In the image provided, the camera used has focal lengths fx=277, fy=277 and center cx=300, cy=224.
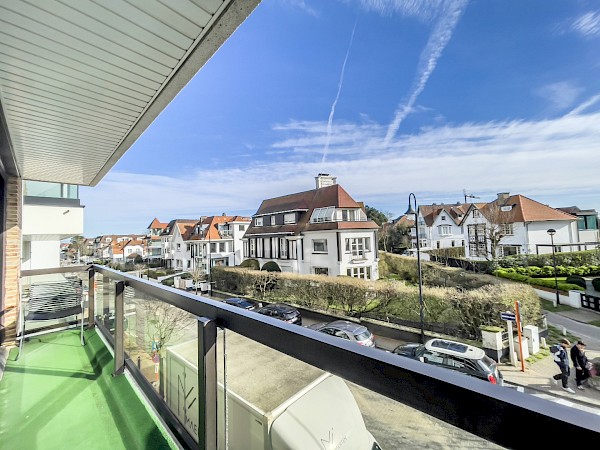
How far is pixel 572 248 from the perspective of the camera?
21.3 meters

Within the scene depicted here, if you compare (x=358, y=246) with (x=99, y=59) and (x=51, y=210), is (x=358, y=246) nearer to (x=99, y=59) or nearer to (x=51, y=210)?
(x=51, y=210)

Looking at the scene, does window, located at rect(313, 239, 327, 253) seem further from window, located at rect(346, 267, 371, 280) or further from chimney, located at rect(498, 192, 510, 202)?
chimney, located at rect(498, 192, 510, 202)

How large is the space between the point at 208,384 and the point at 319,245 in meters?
17.2

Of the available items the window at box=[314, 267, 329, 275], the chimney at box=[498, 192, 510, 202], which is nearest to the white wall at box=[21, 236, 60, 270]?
the window at box=[314, 267, 329, 275]

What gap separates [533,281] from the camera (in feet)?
45.7

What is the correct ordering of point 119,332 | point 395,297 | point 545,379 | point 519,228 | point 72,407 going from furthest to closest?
point 519,228 < point 395,297 < point 545,379 < point 119,332 < point 72,407

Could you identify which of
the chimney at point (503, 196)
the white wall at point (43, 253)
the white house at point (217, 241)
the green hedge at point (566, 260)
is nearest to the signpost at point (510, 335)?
the white wall at point (43, 253)

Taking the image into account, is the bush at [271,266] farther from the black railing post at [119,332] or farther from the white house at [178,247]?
the black railing post at [119,332]

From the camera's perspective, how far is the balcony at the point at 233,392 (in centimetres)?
46

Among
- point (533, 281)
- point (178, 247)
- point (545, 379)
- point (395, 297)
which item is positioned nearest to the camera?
point (545, 379)

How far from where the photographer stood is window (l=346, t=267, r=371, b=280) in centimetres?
1694

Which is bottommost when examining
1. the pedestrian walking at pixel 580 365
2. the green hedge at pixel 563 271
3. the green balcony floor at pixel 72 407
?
the pedestrian walking at pixel 580 365

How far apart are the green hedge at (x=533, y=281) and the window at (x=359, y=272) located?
7.36 m

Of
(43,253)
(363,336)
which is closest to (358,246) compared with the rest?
(363,336)
